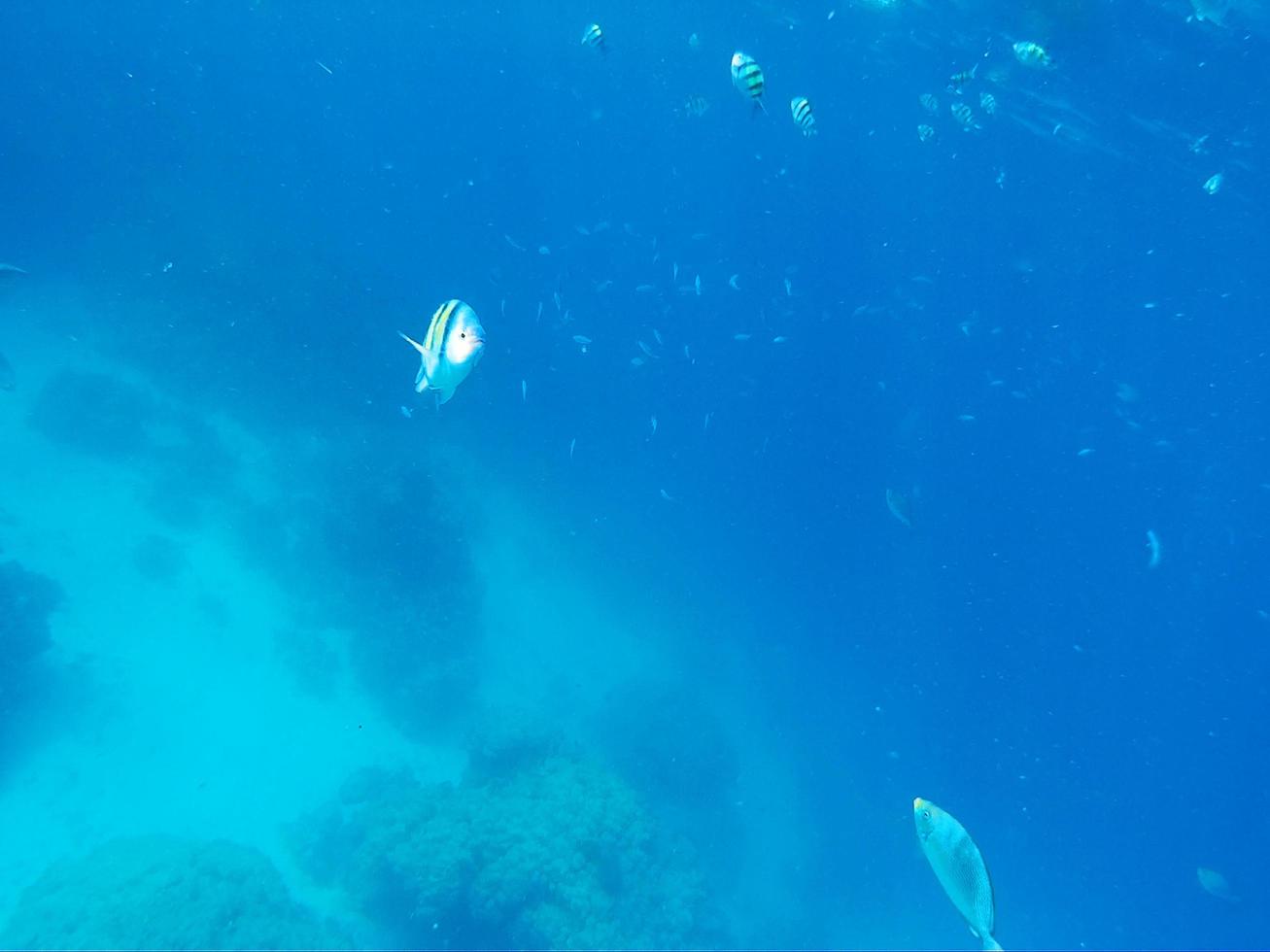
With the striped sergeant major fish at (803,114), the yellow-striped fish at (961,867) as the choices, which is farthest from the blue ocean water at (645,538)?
the yellow-striped fish at (961,867)

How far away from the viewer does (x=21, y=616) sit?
1478 centimetres

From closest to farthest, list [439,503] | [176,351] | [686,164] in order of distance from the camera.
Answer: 1. [439,503]
2. [176,351]
3. [686,164]

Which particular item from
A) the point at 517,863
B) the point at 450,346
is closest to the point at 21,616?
the point at 517,863

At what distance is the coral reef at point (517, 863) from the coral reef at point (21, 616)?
6.64 m

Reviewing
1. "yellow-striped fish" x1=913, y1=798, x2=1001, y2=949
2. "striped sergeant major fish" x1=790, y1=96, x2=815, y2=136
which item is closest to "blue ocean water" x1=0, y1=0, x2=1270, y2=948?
"striped sergeant major fish" x1=790, y1=96, x2=815, y2=136

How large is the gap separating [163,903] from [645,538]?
1961 centimetres

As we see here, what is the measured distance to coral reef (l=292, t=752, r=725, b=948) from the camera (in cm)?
1152

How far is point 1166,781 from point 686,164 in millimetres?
52833

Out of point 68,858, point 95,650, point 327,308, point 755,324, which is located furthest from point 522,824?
point 755,324

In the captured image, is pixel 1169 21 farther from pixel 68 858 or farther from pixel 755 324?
pixel 68 858

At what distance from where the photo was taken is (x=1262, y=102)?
18.0 m

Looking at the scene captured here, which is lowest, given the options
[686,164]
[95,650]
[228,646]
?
[95,650]

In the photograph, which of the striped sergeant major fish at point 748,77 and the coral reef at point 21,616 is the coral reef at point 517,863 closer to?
the coral reef at point 21,616

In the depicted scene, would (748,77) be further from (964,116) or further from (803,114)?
(964,116)
